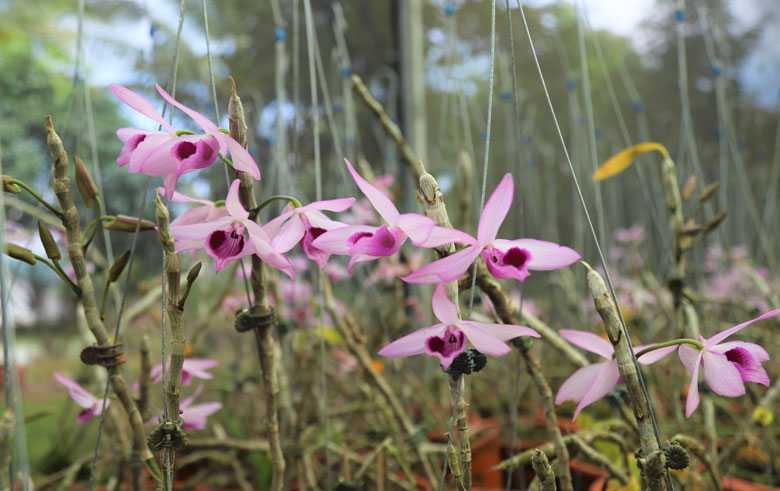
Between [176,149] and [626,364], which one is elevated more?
[176,149]

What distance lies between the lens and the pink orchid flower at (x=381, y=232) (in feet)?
0.75

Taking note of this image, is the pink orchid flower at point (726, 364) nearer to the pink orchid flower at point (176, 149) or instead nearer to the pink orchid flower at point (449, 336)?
the pink orchid flower at point (449, 336)

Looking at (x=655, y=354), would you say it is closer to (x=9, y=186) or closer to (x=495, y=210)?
(x=495, y=210)

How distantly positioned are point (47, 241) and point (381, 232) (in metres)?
Result: 0.19

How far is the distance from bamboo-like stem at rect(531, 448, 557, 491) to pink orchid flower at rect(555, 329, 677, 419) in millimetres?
31

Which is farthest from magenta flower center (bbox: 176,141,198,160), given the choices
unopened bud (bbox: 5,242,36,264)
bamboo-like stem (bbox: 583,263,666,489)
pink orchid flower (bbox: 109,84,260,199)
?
bamboo-like stem (bbox: 583,263,666,489)

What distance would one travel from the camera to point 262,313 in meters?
0.32

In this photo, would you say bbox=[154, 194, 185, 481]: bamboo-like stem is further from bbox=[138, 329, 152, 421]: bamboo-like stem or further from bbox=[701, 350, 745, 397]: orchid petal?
bbox=[701, 350, 745, 397]: orchid petal

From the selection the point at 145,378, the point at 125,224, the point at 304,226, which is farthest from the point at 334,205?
the point at 145,378

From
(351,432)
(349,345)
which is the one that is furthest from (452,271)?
(351,432)

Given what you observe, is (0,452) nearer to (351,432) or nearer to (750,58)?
(351,432)

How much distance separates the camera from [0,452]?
340 millimetres

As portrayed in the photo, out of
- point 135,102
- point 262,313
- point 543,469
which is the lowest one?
point 543,469

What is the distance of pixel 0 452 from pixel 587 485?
0.68 m
